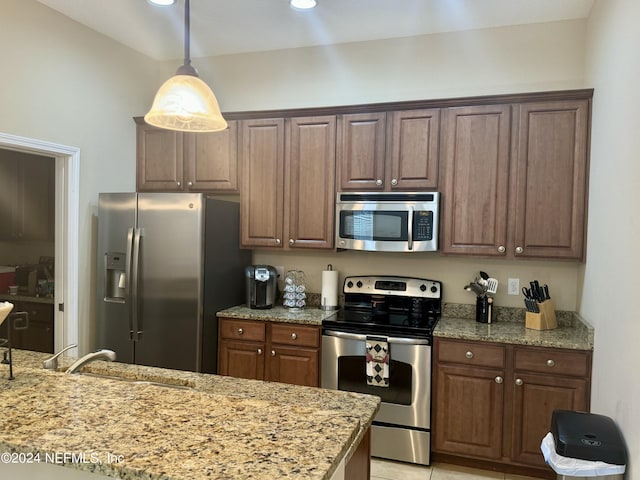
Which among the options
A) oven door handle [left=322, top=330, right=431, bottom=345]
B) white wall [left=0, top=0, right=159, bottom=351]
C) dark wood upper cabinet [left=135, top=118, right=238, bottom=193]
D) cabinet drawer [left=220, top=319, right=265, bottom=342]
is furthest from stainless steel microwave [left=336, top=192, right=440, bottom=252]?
white wall [left=0, top=0, right=159, bottom=351]

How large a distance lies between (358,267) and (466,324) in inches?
36.8

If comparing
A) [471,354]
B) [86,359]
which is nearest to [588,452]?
[471,354]

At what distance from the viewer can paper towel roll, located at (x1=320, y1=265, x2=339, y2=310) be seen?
359 centimetres

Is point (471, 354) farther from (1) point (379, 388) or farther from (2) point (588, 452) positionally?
(2) point (588, 452)

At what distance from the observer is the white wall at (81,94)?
114 inches

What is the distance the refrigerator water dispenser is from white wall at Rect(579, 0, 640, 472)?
299 cm

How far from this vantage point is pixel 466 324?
317 centimetres

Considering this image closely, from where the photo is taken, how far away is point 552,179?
9.75 feet

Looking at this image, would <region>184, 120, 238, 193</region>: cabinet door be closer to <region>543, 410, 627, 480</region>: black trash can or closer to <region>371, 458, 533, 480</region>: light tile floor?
<region>371, 458, 533, 480</region>: light tile floor

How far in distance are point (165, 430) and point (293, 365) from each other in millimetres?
2212

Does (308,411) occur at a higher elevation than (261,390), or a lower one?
higher

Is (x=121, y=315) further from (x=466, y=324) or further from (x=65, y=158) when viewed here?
(x=466, y=324)

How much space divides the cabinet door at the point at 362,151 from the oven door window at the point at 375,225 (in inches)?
7.4

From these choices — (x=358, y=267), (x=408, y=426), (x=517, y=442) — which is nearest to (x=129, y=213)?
(x=358, y=267)
